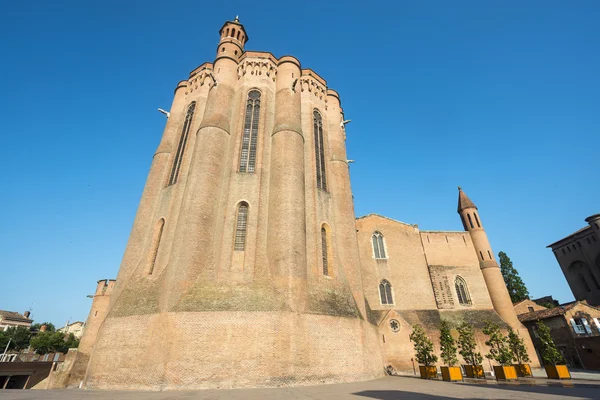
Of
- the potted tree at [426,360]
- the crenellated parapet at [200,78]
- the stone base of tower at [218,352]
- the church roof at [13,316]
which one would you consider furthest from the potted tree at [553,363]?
the church roof at [13,316]

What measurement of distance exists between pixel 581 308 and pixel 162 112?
35.0 meters

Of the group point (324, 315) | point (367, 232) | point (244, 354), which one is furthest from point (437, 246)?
point (244, 354)

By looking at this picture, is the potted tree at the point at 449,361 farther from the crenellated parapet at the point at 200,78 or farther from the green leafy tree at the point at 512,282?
the green leafy tree at the point at 512,282

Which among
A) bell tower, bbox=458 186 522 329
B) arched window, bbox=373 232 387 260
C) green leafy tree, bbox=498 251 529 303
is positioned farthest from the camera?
green leafy tree, bbox=498 251 529 303

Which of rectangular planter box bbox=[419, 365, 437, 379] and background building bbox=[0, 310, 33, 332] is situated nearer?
rectangular planter box bbox=[419, 365, 437, 379]

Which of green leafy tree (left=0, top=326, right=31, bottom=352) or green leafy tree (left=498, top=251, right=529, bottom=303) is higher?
green leafy tree (left=498, top=251, right=529, bottom=303)

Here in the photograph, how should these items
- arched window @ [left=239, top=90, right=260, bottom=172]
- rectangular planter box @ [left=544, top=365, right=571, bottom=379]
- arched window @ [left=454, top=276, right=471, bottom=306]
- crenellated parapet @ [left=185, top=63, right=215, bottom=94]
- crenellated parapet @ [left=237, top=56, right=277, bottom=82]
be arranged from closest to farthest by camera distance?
rectangular planter box @ [left=544, top=365, right=571, bottom=379], arched window @ [left=239, top=90, right=260, bottom=172], crenellated parapet @ [left=237, top=56, right=277, bottom=82], crenellated parapet @ [left=185, top=63, right=215, bottom=94], arched window @ [left=454, top=276, right=471, bottom=306]

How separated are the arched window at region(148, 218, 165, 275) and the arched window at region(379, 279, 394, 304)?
54.0 feet

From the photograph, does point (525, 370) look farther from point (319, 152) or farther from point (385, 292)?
point (319, 152)

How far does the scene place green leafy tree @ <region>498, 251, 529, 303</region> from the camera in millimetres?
35328

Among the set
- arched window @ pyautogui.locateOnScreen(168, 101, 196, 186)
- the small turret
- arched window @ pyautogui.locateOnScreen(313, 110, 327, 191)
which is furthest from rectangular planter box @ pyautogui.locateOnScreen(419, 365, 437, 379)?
the small turret

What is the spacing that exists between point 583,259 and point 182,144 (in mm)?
43297

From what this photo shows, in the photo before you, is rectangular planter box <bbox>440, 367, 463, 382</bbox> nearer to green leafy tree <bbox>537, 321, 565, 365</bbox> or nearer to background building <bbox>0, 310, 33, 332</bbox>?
green leafy tree <bbox>537, 321, 565, 365</bbox>

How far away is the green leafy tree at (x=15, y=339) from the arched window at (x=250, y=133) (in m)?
57.9
